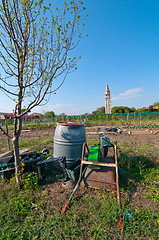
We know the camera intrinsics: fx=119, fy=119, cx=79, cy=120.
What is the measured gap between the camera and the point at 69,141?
3121 millimetres

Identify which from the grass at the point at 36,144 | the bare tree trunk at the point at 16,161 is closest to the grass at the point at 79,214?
the bare tree trunk at the point at 16,161

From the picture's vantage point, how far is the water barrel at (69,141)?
3.13 m

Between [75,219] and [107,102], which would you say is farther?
[107,102]

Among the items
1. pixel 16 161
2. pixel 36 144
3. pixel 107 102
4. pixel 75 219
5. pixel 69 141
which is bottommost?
pixel 75 219

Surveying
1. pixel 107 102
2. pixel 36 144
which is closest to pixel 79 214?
pixel 36 144

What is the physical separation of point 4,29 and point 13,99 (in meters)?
1.34

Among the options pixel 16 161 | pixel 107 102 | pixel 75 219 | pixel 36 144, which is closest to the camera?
pixel 75 219

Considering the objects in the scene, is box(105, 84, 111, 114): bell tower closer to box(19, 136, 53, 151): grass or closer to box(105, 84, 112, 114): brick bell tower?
box(105, 84, 112, 114): brick bell tower

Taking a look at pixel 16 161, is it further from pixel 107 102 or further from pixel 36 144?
pixel 107 102

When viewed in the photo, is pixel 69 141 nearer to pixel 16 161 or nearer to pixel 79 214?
pixel 16 161

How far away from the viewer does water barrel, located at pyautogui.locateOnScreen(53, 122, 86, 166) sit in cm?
313

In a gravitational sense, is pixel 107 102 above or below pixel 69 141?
above

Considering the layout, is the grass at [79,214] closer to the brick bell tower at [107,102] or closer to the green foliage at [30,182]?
the green foliage at [30,182]

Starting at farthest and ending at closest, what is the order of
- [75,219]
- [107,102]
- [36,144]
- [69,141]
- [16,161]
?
[107,102], [36,144], [69,141], [16,161], [75,219]
